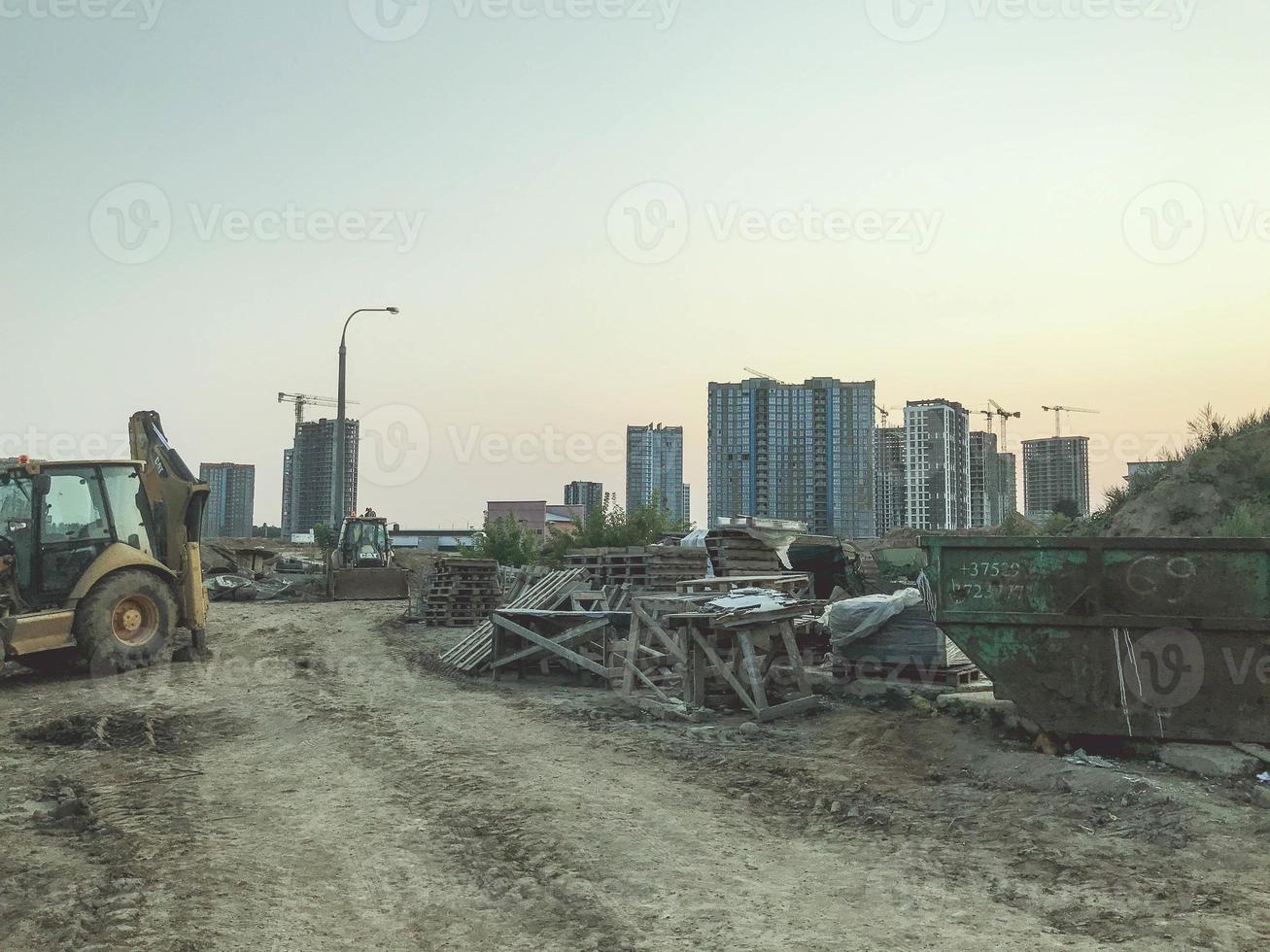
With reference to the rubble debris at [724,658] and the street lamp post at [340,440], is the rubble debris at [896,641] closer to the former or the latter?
the rubble debris at [724,658]

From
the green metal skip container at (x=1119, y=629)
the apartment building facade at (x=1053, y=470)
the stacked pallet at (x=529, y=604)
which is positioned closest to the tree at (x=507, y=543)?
the stacked pallet at (x=529, y=604)

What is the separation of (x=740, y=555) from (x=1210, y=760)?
391 inches

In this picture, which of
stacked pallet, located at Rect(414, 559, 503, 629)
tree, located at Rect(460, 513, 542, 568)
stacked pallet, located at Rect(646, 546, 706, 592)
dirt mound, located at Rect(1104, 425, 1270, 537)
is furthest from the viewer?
tree, located at Rect(460, 513, 542, 568)

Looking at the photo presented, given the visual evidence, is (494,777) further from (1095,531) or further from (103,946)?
(1095,531)

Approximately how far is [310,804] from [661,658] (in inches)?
215

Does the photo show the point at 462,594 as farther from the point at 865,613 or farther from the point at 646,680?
the point at 865,613

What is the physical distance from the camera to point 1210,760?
6.54 m

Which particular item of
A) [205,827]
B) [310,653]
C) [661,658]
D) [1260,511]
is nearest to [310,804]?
[205,827]

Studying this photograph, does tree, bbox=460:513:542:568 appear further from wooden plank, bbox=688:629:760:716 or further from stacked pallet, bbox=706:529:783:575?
wooden plank, bbox=688:629:760:716

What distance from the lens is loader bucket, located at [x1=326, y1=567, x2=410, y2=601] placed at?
80.7 ft

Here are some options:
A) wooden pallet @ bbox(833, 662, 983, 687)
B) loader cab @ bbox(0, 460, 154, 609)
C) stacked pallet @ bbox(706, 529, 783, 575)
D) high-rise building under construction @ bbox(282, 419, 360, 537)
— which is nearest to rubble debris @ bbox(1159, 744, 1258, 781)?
wooden pallet @ bbox(833, 662, 983, 687)

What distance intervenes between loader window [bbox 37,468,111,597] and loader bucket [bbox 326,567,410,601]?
1340 centimetres

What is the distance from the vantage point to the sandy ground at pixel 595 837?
4141mm

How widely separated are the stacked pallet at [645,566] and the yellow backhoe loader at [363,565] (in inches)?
415
